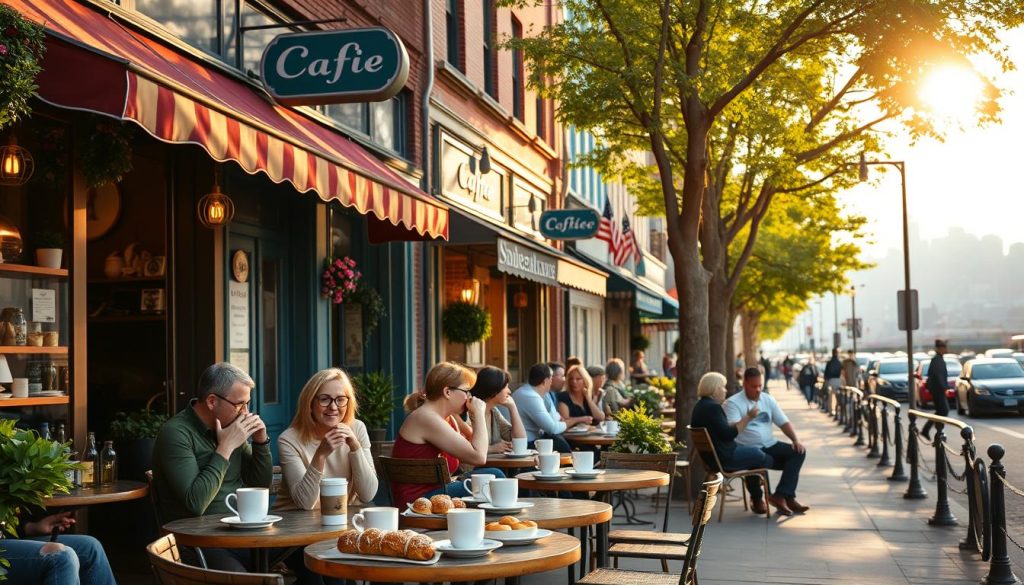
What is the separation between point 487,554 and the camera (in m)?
4.87

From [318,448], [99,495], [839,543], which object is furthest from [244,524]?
[839,543]

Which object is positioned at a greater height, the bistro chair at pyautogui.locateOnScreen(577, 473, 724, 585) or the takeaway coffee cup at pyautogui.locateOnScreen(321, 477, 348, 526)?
the takeaway coffee cup at pyautogui.locateOnScreen(321, 477, 348, 526)

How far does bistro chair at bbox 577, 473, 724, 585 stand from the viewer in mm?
6125

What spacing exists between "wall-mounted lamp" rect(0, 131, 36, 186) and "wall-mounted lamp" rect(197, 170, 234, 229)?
2.38 m

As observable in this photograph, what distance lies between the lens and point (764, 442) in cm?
1320

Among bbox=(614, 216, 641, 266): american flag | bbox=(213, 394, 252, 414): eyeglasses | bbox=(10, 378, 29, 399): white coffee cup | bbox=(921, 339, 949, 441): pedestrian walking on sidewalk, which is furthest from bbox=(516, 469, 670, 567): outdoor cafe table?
bbox=(921, 339, 949, 441): pedestrian walking on sidewalk

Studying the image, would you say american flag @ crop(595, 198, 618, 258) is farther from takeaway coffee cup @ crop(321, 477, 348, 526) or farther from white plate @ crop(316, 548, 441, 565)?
white plate @ crop(316, 548, 441, 565)

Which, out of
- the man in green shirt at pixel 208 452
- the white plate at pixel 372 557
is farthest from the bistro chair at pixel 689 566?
the man in green shirt at pixel 208 452

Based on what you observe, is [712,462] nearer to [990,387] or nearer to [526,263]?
[526,263]

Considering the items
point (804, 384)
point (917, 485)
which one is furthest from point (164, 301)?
point (804, 384)

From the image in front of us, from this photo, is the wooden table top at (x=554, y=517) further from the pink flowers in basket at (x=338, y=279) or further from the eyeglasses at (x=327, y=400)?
the pink flowers in basket at (x=338, y=279)

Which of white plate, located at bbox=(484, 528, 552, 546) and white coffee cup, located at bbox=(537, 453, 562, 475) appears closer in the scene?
white plate, located at bbox=(484, 528, 552, 546)

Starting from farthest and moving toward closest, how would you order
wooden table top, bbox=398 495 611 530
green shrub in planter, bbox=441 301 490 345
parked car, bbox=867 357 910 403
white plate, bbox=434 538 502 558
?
parked car, bbox=867 357 910 403 → green shrub in planter, bbox=441 301 490 345 → wooden table top, bbox=398 495 611 530 → white plate, bbox=434 538 502 558

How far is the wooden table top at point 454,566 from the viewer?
4633mm
